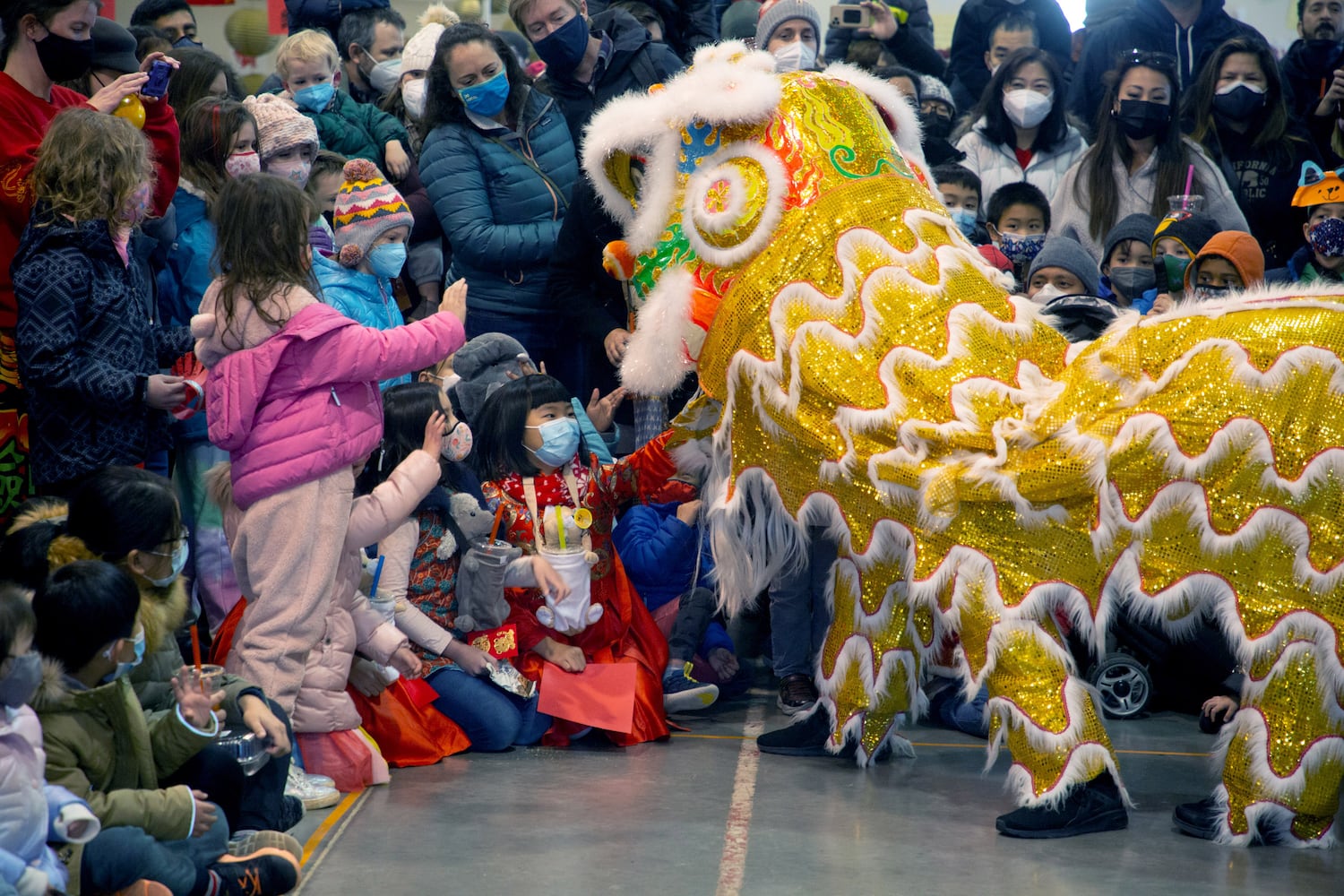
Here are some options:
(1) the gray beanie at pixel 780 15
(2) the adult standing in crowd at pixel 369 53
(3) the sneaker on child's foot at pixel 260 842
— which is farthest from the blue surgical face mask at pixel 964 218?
(3) the sneaker on child's foot at pixel 260 842

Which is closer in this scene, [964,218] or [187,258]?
[187,258]

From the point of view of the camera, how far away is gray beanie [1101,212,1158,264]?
563cm

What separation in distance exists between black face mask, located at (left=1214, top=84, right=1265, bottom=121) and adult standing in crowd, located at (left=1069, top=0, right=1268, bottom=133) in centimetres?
87

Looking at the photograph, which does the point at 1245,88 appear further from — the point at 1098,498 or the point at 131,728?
the point at 131,728

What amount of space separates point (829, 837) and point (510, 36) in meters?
4.46

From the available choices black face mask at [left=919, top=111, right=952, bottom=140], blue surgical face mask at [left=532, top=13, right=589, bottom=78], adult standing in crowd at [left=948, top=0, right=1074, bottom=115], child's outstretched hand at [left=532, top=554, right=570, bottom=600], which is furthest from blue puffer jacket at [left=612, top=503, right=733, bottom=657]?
adult standing in crowd at [left=948, top=0, right=1074, bottom=115]

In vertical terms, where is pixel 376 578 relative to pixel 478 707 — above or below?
above

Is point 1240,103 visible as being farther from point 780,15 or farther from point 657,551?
point 657,551

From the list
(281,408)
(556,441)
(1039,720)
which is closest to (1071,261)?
(556,441)

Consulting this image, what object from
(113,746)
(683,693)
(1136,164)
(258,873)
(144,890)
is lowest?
(683,693)

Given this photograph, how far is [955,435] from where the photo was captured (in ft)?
13.0

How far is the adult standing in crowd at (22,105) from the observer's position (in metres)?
4.28

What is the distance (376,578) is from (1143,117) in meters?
3.49

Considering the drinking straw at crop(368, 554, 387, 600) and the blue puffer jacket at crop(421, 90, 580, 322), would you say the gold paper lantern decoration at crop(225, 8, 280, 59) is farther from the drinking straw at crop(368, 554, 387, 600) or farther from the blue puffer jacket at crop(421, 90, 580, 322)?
the drinking straw at crop(368, 554, 387, 600)
